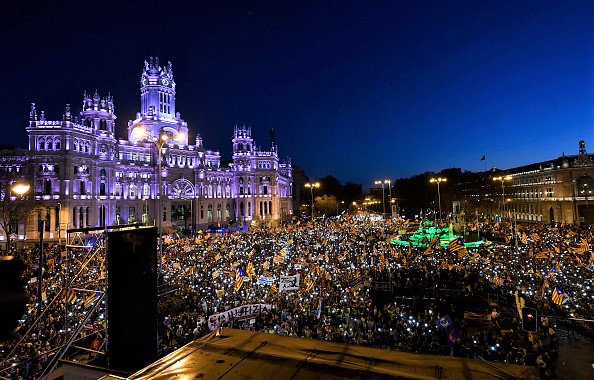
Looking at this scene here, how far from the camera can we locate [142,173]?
214ft

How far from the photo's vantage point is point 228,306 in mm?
18281

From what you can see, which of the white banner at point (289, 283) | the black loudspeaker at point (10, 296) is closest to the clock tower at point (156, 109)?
the white banner at point (289, 283)

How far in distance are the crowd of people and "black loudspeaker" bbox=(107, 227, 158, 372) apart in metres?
2.13

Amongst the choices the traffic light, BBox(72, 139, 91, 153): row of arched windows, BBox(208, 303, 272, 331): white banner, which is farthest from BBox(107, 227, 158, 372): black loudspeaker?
BBox(72, 139, 91, 153): row of arched windows

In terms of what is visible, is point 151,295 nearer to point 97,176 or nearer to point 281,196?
point 97,176

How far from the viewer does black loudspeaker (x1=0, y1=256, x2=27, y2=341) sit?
3.17 metres

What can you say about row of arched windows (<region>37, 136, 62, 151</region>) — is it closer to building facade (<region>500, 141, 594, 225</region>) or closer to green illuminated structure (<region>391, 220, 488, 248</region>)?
green illuminated structure (<region>391, 220, 488, 248</region>)

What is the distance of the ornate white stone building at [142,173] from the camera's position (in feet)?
155

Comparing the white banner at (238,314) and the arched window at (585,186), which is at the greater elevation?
the arched window at (585,186)

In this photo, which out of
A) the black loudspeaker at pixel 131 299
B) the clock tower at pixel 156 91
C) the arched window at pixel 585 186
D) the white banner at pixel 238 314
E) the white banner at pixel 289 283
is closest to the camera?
the black loudspeaker at pixel 131 299

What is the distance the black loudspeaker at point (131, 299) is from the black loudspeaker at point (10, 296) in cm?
412

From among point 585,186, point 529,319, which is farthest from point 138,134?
point 585,186

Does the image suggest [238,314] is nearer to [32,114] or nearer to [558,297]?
[558,297]

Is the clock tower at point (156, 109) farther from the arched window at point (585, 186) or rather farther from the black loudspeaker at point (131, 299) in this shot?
the arched window at point (585, 186)
